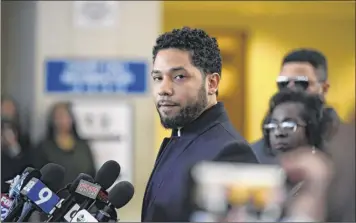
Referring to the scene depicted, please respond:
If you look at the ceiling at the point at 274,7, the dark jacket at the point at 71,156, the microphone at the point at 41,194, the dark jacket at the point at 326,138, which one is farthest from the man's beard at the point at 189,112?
the ceiling at the point at 274,7

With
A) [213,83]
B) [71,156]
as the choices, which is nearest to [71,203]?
[213,83]

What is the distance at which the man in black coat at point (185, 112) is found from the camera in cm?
177

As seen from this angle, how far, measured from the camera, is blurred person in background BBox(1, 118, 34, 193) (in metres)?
2.02

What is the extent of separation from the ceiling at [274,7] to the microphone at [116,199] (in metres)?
3.37

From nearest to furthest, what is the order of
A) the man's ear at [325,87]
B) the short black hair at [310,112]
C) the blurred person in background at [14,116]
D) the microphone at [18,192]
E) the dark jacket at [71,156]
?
the microphone at [18,192] < the short black hair at [310,112] < the dark jacket at [71,156] < the man's ear at [325,87] < the blurred person in background at [14,116]

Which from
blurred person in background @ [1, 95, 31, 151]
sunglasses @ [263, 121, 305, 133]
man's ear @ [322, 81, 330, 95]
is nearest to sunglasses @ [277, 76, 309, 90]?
man's ear @ [322, 81, 330, 95]

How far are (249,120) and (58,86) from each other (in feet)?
3.67

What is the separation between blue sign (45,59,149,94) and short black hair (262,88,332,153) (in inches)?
103

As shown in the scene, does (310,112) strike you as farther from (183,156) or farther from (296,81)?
(183,156)

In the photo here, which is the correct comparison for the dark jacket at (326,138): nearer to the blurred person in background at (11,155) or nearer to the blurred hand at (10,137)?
the blurred person in background at (11,155)

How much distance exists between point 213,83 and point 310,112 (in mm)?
555

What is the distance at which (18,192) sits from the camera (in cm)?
170

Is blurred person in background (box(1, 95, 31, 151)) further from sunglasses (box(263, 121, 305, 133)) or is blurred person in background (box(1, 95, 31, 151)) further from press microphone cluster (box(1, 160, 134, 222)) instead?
press microphone cluster (box(1, 160, 134, 222))

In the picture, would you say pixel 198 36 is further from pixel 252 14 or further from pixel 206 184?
pixel 252 14
